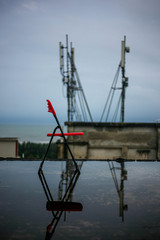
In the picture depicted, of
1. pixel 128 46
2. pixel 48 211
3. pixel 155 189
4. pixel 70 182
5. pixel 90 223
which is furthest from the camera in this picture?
pixel 128 46

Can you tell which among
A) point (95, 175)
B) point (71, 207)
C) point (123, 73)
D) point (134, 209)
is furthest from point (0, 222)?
point (123, 73)

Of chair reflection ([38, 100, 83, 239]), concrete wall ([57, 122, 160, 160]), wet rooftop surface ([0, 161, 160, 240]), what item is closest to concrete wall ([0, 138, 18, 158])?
concrete wall ([57, 122, 160, 160])

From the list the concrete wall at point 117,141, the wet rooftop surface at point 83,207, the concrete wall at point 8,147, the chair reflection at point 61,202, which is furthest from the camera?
the concrete wall at point 8,147

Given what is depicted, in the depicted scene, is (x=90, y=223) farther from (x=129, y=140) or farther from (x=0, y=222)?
(x=129, y=140)

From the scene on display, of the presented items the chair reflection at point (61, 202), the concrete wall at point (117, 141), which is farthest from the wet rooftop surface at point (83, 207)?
the concrete wall at point (117, 141)

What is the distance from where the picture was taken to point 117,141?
12469 millimetres

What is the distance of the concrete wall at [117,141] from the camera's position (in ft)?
40.9

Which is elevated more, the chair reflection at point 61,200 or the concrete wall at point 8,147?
the chair reflection at point 61,200

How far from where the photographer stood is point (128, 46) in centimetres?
1398

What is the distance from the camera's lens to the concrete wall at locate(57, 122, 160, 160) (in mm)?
12453

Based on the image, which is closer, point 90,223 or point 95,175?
point 90,223

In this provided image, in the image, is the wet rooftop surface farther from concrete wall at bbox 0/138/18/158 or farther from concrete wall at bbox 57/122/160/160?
concrete wall at bbox 0/138/18/158

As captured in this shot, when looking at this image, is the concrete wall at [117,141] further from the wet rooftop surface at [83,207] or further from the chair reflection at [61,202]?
the chair reflection at [61,202]

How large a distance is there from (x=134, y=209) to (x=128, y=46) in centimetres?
1360
